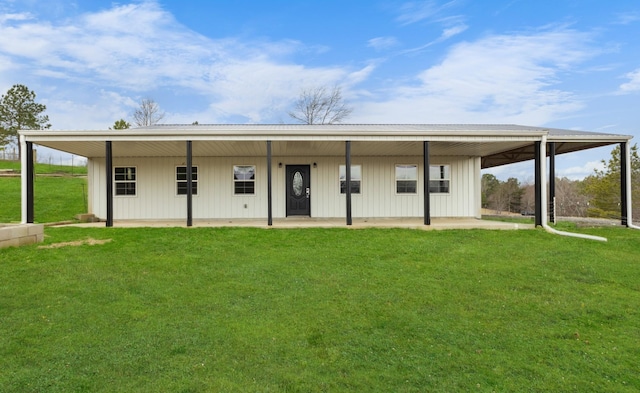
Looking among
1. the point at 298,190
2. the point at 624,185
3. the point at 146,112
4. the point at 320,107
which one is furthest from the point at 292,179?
the point at 146,112

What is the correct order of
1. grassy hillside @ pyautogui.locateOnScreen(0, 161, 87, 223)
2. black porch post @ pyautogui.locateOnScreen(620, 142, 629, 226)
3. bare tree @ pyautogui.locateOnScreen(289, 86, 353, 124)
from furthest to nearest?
bare tree @ pyautogui.locateOnScreen(289, 86, 353, 124)
grassy hillside @ pyautogui.locateOnScreen(0, 161, 87, 223)
black porch post @ pyautogui.locateOnScreen(620, 142, 629, 226)

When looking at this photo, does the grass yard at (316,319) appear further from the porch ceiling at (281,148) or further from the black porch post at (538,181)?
the porch ceiling at (281,148)

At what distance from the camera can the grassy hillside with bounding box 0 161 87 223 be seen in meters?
13.1

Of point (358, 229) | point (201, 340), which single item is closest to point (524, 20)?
point (358, 229)

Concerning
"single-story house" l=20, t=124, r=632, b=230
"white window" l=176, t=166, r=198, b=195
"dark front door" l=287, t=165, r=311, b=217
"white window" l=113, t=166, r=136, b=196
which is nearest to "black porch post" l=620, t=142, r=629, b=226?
"single-story house" l=20, t=124, r=632, b=230

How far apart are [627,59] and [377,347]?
1861cm

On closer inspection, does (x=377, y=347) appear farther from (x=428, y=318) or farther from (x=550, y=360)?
(x=550, y=360)

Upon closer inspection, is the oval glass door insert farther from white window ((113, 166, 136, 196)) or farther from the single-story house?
white window ((113, 166, 136, 196))

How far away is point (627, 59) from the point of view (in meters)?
14.7

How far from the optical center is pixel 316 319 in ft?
11.6

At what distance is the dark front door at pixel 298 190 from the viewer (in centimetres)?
1207

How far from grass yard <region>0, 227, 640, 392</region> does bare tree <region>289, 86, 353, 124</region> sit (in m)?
22.7

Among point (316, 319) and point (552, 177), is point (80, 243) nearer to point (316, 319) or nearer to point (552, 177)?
point (316, 319)

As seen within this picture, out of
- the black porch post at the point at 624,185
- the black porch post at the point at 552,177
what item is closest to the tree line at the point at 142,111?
the black porch post at the point at 552,177
